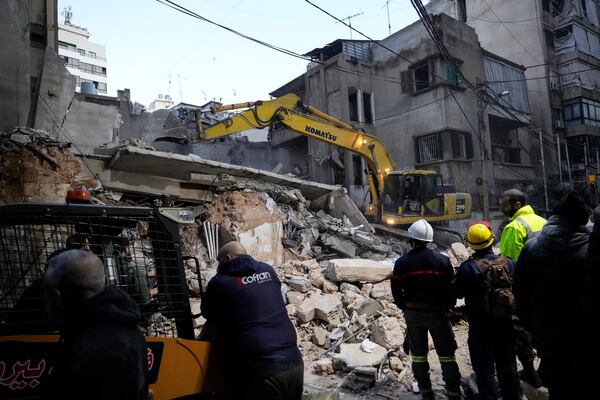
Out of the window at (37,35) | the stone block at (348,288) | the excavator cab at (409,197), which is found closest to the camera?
the stone block at (348,288)

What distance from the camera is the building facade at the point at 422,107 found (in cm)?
1903

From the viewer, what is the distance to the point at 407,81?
67.5 ft

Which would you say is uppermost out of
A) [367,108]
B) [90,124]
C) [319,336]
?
[367,108]

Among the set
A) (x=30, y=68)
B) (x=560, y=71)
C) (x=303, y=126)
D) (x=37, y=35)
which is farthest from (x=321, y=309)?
(x=560, y=71)

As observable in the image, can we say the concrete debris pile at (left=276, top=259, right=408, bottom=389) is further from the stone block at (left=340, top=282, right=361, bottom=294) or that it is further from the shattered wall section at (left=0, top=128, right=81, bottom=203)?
the shattered wall section at (left=0, top=128, right=81, bottom=203)

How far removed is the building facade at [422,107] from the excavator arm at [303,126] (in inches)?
220

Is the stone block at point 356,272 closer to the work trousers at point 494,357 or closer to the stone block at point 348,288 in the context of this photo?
the stone block at point 348,288

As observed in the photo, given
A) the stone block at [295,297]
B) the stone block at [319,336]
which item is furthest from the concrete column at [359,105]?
the stone block at [319,336]

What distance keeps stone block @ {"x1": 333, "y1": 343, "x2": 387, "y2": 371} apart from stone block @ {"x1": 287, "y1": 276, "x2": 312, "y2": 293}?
74.0 inches

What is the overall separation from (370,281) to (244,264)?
4394 millimetres

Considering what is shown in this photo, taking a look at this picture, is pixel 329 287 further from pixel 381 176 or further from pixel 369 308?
pixel 381 176

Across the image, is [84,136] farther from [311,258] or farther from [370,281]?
[370,281]

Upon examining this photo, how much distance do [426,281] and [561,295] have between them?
1263 mm

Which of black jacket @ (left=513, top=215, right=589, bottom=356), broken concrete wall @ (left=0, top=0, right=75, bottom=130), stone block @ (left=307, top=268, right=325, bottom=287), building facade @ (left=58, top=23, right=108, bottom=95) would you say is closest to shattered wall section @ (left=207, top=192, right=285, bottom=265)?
stone block @ (left=307, top=268, right=325, bottom=287)
